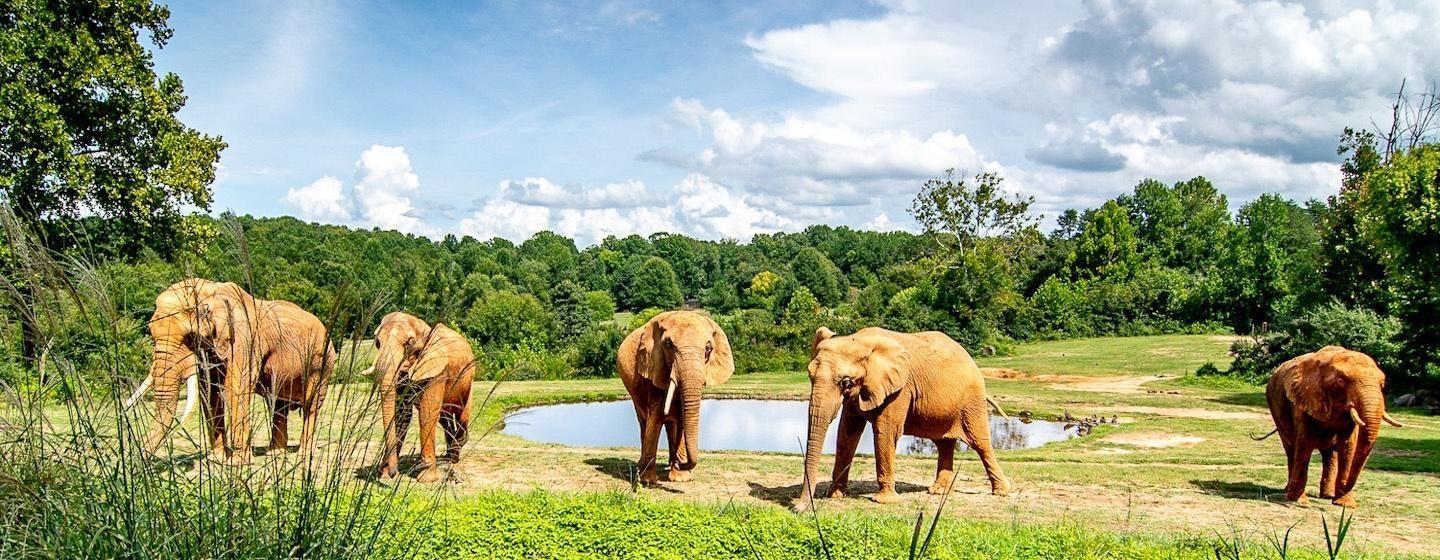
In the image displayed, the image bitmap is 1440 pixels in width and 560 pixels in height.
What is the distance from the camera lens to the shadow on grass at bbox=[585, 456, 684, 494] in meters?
11.4

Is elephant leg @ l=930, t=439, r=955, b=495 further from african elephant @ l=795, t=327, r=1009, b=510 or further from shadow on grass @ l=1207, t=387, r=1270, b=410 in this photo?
shadow on grass @ l=1207, t=387, r=1270, b=410

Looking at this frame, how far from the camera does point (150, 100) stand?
19.5 metres

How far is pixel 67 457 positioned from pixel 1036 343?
4318 centimetres

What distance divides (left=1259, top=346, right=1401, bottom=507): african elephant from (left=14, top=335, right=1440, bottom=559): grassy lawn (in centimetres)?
42

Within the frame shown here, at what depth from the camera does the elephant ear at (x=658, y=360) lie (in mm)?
10617

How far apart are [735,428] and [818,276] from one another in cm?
5880

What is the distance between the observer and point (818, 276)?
79.8 m

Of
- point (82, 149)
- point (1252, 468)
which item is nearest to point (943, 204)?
point (1252, 468)

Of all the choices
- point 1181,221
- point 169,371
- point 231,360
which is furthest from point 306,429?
point 1181,221

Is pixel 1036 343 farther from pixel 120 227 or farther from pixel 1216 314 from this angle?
pixel 120 227

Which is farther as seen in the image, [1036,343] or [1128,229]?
[1128,229]

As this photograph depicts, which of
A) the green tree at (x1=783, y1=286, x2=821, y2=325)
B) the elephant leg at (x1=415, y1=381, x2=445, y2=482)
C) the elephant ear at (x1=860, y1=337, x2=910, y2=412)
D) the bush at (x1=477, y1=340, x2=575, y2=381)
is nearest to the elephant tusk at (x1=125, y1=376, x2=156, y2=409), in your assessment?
the elephant leg at (x1=415, y1=381, x2=445, y2=482)

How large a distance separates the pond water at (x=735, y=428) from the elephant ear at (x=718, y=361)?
19.3ft

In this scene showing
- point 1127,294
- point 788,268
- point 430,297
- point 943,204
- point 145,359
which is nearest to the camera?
point 430,297
